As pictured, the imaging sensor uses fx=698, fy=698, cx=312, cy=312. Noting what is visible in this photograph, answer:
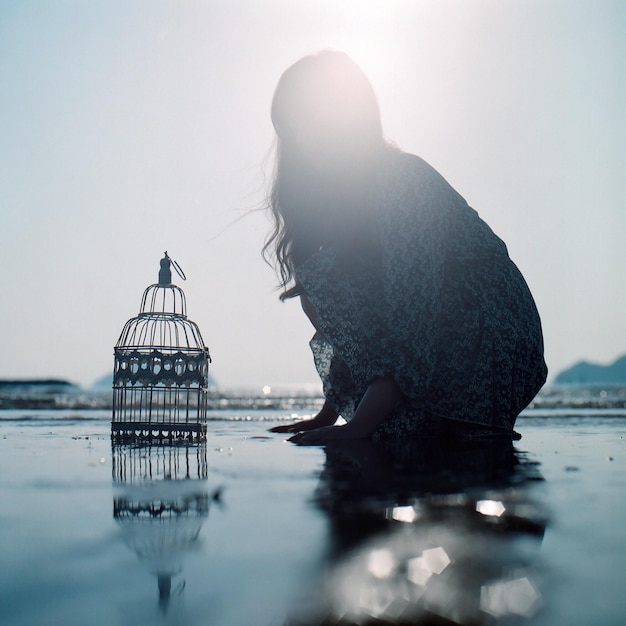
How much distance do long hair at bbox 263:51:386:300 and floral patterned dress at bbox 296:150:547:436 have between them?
9cm

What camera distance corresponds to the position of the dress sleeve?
2311 mm

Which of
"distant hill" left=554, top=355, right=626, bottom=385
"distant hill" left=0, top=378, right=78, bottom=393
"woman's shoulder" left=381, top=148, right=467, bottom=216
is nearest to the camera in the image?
"woman's shoulder" left=381, top=148, right=467, bottom=216

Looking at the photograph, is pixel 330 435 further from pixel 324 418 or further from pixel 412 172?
pixel 412 172

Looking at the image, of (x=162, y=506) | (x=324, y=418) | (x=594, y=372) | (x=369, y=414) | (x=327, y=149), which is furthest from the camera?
(x=594, y=372)

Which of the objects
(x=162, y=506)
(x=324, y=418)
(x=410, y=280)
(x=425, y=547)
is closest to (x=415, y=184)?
(x=410, y=280)

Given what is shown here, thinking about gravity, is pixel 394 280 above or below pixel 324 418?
above

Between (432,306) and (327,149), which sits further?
(327,149)

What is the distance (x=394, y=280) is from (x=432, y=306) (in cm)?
16

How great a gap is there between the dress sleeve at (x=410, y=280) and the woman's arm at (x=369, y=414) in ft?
0.14

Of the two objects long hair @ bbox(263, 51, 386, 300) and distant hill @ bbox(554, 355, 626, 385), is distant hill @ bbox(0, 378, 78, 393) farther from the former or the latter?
distant hill @ bbox(554, 355, 626, 385)

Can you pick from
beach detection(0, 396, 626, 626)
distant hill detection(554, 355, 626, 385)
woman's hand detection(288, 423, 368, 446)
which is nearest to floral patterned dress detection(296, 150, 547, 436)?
woman's hand detection(288, 423, 368, 446)

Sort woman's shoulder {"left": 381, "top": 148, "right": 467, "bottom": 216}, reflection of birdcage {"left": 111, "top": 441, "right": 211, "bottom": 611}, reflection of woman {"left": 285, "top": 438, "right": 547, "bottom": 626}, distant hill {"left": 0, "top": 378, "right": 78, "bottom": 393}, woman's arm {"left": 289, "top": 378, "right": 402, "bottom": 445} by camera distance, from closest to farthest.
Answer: reflection of woman {"left": 285, "top": 438, "right": 547, "bottom": 626}
reflection of birdcage {"left": 111, "top": 441, "right": 211, "bottom": 611}
woman's arm {"left": 289, "top": 378, "right": 402, "bottom": 445}
woman's shoulder {"left": 381, "top": 148, "right": 467, "bottom": 216}
distant hill {"left": 0, "top": 378, "right": 78, "bottom": 393}

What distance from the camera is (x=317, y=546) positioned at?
86 centimetres

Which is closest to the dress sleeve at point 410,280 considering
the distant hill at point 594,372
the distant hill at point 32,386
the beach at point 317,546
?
the beach at point 317,546
